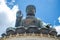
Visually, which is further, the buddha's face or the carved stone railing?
the buddha's face

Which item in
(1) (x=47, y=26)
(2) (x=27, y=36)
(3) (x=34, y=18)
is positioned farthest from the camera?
(3) (x=34, y=18)

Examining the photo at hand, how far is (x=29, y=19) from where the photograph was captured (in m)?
19.7

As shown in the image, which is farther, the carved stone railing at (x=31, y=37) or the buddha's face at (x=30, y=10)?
the buddha's face at (x=30, y=10)

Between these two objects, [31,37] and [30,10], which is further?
[30,10]

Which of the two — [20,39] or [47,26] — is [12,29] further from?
[47,26]

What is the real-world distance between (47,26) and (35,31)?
56.6 inches

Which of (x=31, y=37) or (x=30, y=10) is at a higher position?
(x=30, y=10)

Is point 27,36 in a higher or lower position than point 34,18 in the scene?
lower

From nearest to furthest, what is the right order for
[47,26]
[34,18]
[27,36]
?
1. [27,36]
2. [47,26]
3. [34,18]

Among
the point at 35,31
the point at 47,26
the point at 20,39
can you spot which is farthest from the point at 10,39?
the point at 47,26

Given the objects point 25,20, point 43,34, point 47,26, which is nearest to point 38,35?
point 43,34

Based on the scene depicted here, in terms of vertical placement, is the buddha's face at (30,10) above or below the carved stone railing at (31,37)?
above

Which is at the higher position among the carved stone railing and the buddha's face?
the buddha's face

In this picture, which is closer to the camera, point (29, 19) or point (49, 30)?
point (49, 30)
